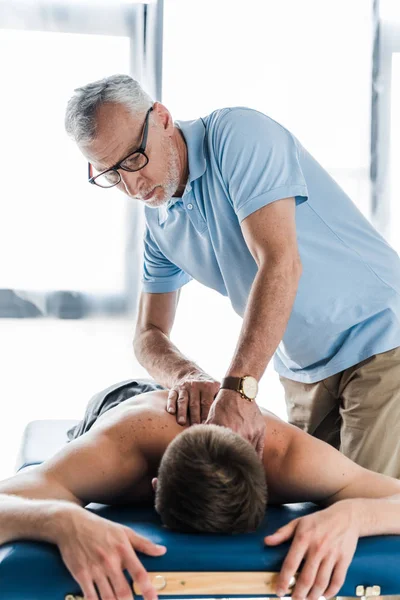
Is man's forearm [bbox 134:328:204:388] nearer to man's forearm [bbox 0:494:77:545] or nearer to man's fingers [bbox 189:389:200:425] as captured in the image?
man's fingers [bbox 189:389:200:425]

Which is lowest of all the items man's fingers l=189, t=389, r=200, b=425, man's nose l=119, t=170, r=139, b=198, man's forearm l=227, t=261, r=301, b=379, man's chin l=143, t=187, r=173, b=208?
man's fingers l=189, t=389, r=200, b=425

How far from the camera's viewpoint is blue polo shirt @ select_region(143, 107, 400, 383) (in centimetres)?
183

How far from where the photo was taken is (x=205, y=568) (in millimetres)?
1221

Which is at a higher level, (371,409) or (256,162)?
(256,162)

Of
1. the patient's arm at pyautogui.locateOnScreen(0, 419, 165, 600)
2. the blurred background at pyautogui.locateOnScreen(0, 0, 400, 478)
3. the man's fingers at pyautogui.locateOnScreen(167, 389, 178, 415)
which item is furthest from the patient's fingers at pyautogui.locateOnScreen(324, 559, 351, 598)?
the blurred background at pyautogui.locateOnScreen(0, 0, 400, 478)

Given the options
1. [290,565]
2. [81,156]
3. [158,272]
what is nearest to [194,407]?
[290,565]

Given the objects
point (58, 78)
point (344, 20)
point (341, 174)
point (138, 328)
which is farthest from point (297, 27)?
point (138, 328)

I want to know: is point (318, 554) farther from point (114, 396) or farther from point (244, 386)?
point (114, 396)

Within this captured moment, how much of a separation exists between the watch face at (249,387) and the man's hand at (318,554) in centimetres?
28

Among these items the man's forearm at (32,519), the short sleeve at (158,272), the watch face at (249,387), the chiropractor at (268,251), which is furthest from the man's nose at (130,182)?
the man's forearm at (32,519)

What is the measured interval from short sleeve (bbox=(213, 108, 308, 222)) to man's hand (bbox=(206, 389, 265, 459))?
17.9 inches

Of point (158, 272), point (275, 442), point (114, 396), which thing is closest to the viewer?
point (275, 442)

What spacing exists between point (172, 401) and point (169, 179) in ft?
1.88

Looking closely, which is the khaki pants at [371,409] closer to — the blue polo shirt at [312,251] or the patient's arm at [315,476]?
the blue polo shirt at [312,251]
